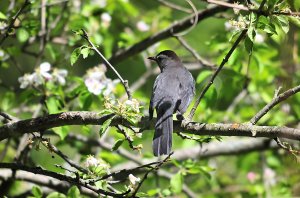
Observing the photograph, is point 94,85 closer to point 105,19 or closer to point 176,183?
point 176,183

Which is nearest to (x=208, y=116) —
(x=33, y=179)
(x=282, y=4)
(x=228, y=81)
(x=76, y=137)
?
(x=228, y=81)

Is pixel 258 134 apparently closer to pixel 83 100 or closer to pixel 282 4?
pixel 282 4

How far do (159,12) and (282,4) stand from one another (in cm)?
321

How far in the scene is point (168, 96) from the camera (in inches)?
162

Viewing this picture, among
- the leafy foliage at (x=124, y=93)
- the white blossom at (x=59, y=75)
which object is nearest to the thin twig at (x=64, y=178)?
the leafy foliage at (x=124, y=93)

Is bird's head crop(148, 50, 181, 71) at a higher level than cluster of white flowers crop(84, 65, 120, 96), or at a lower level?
higher

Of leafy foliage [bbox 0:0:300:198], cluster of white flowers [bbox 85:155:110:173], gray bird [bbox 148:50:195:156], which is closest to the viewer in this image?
leafy foliage [bbox 0:0:300:198]

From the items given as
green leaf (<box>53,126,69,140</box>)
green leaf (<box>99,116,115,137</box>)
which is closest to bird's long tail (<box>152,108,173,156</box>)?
green leaf (<box>99,116,115,137</box>)

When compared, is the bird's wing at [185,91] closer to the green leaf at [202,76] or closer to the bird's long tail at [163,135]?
the green leaf at [202,76]

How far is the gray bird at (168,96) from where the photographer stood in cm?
343

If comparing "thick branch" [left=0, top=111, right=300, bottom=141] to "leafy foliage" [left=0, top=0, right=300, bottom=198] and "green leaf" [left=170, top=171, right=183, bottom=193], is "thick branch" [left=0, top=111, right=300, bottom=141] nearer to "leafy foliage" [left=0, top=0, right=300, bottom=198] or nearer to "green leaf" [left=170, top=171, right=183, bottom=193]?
"leafy foliage" [left=0, top=0, right=300, bottom=198]

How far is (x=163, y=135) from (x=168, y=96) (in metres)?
0.76

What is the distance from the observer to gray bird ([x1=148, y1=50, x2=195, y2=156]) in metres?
3.43

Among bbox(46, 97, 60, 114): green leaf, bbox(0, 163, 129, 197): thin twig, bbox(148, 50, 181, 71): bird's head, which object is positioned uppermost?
bbox(148, 50, 181, 71): bird's head
